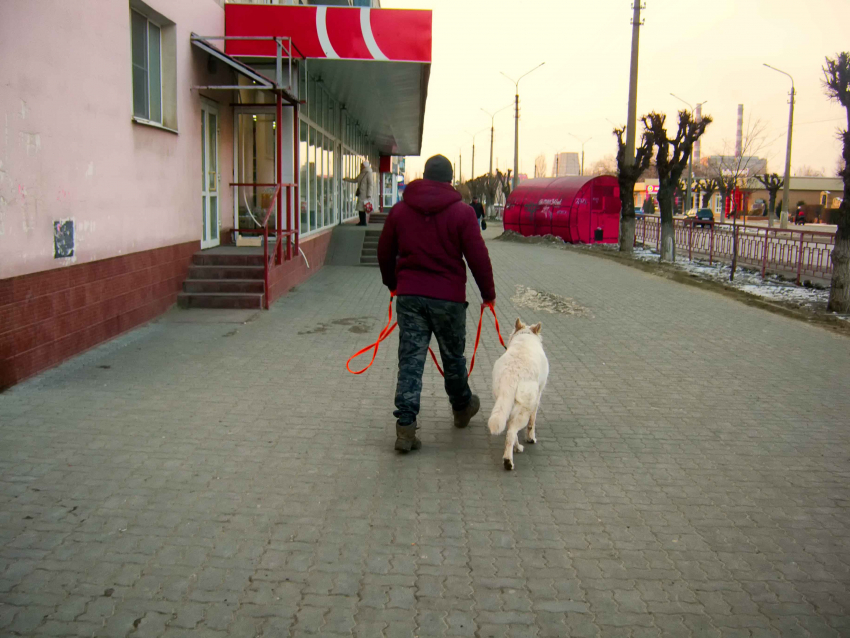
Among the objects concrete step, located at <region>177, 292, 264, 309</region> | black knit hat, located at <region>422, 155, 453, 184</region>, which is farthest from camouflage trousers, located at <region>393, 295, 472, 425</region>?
concrete step, located at <region>177, 292, 264, 309</region>

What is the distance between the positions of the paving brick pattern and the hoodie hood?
1.71 meters

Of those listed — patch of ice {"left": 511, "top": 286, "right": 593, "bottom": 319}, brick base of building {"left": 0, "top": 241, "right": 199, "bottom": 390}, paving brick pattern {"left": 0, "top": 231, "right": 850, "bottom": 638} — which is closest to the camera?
paving brick pattern {"left": 0, "top": 231, "right": 850, "bottom": 638}

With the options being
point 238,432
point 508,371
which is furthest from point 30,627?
point 508,371

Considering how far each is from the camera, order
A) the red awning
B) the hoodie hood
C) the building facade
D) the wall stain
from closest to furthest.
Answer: the hoodie hood → the building facade → the wall stain → the red awning

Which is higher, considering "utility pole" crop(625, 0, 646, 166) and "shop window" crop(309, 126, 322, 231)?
"utility pole" crop(625, 0, 646, 166)

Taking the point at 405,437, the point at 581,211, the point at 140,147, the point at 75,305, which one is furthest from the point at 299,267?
the point at 581,211

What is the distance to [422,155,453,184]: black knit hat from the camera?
520 cm

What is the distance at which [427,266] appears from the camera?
515 centimetres

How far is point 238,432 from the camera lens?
5.60 meters

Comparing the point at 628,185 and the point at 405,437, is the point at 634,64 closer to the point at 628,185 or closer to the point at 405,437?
the point at 628,185

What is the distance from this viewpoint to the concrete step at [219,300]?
35.8 feet

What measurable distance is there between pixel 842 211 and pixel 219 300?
1045cm

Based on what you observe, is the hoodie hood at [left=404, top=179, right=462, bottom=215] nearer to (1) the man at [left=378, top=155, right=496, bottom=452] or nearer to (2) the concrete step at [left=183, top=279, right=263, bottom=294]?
(1) the man at [left=378, top=155, right=496, bottom=452]

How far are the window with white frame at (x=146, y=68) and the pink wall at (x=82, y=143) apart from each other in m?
0.29
